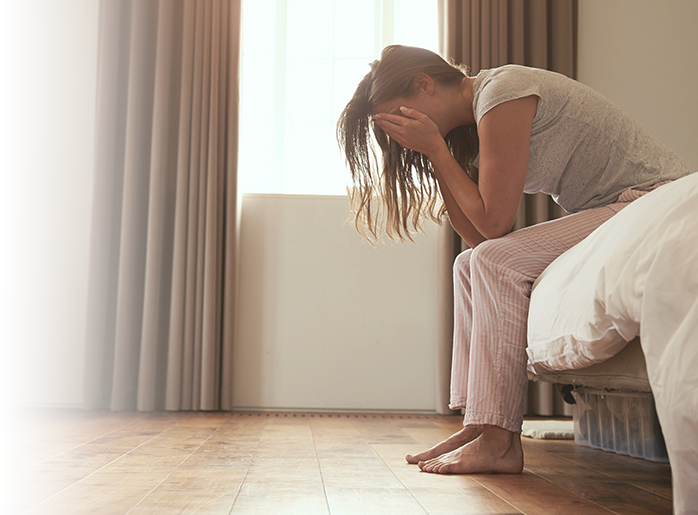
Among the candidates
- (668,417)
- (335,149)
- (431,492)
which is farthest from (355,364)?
(668,417)

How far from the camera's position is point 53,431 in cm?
171

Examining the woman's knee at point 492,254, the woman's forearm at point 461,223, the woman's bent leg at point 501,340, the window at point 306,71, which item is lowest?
the woman's bent leg at point 501,340

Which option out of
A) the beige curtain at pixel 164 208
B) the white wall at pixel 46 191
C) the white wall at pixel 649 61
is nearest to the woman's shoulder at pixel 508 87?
the beige curtain at pixel 164 208

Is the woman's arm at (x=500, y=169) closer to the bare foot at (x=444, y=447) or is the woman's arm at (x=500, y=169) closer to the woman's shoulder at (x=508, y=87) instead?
the woman's shoulder at (x=508, y=87)

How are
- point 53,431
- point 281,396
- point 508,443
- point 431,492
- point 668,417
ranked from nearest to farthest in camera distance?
point 668,417 < point 431,492 < point 508,443 < point 53,431 < point 281,396

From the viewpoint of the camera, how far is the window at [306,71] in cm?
271

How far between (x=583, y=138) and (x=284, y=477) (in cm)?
90

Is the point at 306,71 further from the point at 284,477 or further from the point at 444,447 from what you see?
the point at 284,477

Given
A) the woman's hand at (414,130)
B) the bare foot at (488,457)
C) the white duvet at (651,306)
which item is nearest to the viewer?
the white duvet at (651,306)

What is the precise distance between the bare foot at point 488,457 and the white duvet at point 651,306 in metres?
0.22

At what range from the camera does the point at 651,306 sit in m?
0.65

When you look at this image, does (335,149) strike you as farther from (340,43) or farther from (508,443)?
(508,443)

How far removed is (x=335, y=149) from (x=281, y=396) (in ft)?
3.74

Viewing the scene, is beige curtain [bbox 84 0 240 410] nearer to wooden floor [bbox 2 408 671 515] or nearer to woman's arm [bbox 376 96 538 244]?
wooden floor [bbox 2 408 671 515]
